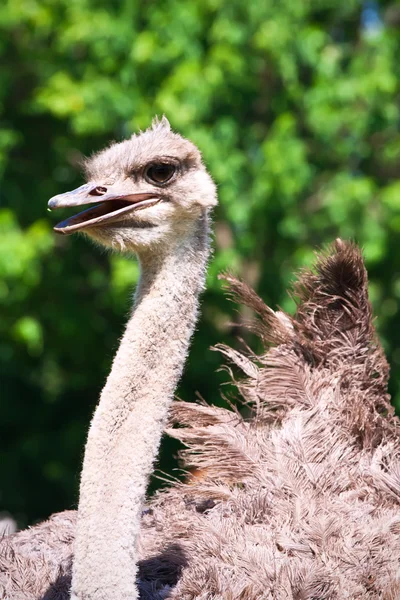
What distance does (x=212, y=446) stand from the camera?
11.5 feet

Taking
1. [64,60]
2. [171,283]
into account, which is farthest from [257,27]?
[171,283]

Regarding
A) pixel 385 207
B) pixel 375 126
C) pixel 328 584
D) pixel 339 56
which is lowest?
pixel 328 584

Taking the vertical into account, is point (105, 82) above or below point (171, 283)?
above

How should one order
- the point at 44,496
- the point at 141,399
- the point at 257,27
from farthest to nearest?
1. the point at 44,496
2. the point at 257,27
3. the point at 141,399

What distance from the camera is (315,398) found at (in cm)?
360

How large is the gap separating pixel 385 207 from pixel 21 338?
10.1 feet

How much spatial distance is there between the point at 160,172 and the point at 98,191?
0.18m

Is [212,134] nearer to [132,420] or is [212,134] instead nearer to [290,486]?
[290,486]

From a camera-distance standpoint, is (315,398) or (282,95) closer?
(315,398)

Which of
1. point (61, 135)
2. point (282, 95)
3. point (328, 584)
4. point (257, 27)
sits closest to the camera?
point (328, 584)

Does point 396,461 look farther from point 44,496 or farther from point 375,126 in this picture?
point 44,496

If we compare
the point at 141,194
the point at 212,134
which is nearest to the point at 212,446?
the point at 141,194

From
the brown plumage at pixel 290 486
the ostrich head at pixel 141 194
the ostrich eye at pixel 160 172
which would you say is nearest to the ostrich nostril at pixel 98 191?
the ostrich head at pixel 141 194

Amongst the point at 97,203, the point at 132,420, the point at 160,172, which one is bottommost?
the point at 132,420
